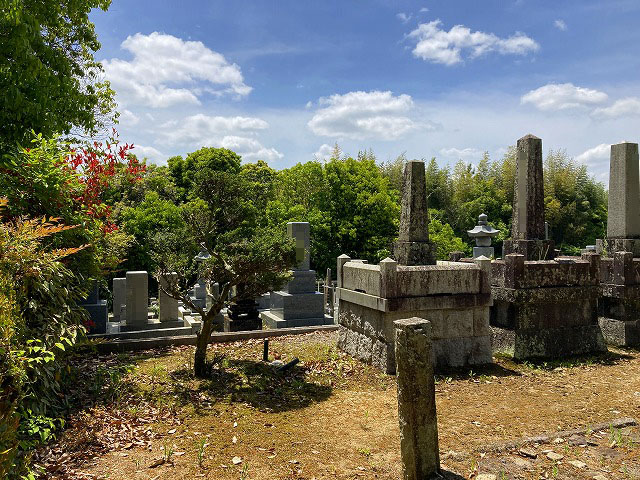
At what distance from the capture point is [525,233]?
9477 millimetres

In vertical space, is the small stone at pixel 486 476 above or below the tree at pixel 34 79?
below

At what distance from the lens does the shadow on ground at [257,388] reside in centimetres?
647

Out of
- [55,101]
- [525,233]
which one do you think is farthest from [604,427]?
[55,101]

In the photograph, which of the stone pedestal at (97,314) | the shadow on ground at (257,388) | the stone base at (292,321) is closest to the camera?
the shadow on ground at (257,388)

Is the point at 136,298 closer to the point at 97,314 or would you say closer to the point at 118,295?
the point at 97,314

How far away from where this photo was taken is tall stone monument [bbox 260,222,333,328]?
44.4 feet

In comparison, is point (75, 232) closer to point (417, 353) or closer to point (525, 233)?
point (417, 353)

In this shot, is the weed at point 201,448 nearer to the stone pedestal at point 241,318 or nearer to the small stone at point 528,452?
the small stone at point 528,452

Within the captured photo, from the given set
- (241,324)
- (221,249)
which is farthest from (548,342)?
(241,324)

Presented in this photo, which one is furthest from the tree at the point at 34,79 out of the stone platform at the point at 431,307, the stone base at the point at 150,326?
the stone platform at the point at 431,307

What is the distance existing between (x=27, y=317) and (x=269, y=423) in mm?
3123

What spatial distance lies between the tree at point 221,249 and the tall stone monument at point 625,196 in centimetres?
740

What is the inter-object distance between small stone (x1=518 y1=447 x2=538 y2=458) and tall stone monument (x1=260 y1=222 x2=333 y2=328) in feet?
30.0

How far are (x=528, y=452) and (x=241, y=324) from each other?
9355 millimetres
